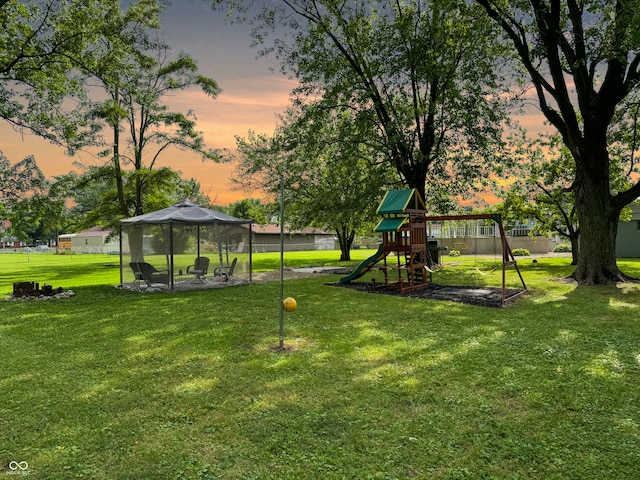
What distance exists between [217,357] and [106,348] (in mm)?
1816

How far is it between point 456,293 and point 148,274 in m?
9.27

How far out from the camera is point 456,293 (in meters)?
11.1

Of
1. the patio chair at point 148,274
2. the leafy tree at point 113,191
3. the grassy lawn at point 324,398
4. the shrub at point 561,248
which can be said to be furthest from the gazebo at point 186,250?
the shrub at point 561,248

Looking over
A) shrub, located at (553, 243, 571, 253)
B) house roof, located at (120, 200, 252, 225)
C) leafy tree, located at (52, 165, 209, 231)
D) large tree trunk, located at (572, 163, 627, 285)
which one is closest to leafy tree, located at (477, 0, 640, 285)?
large tree trunk, located at (572, 163, 627, 285)

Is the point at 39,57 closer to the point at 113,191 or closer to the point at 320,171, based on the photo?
the point at 113,191

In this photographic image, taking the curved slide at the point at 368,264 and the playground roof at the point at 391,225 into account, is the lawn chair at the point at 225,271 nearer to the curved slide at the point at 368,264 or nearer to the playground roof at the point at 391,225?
the curved slide at the point at 368,264

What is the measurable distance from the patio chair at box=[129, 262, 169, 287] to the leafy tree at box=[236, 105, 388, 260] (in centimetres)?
776

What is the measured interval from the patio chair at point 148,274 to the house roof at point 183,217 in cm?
134

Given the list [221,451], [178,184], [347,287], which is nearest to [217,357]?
[221,451]

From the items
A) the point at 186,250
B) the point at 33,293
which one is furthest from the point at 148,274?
the point at 33,293

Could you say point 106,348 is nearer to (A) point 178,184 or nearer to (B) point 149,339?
(B) point 149,339

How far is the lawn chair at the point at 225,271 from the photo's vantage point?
1396cm

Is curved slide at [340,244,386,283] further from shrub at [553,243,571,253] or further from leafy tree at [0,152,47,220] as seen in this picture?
shrub at [553,243,571,253]

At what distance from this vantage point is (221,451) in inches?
117
